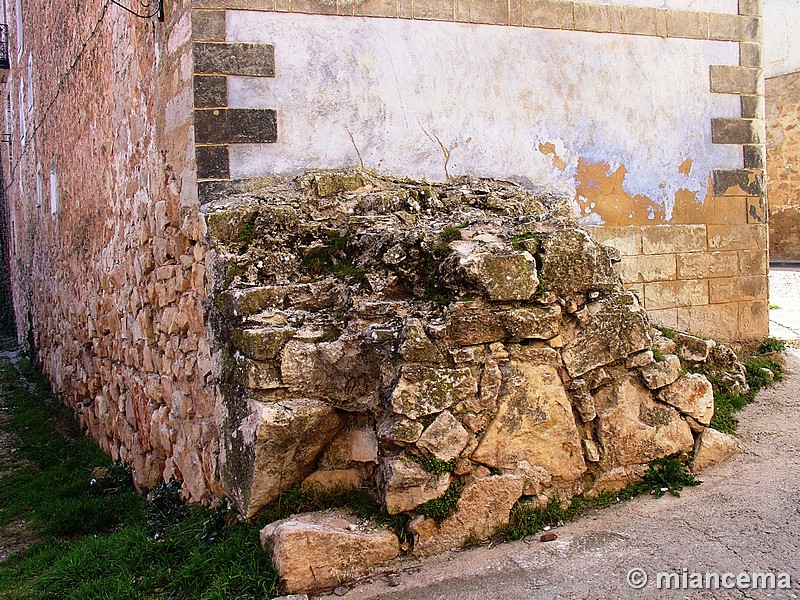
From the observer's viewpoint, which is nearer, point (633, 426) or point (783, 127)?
point (633, 426)

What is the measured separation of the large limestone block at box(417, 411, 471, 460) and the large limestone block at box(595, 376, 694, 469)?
Answer: 821 millimetres

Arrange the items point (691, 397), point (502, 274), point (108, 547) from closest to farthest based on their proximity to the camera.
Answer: point (502, 274), point (691, 397), point (108, 547)

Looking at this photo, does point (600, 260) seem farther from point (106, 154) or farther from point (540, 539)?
point (106, 154)

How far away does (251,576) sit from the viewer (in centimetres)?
344

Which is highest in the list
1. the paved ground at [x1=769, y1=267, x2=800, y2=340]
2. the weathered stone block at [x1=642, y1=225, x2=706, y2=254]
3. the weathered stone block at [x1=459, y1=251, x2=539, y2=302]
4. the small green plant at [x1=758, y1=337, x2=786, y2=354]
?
the weathered stone block at [x1=642, y1=225, x2=706, y2=254]

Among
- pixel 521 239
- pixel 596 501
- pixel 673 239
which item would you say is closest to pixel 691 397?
pixel 596 501

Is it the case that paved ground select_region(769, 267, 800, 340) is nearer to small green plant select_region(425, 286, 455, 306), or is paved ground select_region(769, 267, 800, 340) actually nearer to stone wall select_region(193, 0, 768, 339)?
stone wall select_region(193, 0, 768, 339)

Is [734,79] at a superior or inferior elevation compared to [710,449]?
superior

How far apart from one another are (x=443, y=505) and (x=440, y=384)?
0.57m

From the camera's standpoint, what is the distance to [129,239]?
6.22m

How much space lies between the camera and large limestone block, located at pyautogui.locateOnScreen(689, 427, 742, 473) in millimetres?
4035

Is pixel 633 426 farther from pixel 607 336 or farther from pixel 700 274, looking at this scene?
pixel 700 274

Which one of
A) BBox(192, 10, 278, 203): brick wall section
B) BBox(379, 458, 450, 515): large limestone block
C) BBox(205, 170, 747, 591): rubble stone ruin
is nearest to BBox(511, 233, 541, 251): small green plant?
→ BBox(205, 170, 747, 591): rubble stone ruin

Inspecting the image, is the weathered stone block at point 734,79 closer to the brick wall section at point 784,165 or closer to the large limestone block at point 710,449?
the large limestone block at point 710,449
